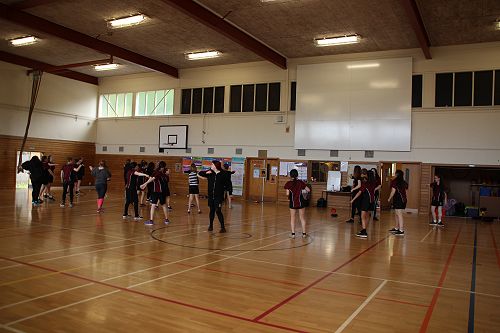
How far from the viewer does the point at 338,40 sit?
1883 cm

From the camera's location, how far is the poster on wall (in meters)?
24.2

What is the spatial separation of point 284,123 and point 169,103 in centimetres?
835

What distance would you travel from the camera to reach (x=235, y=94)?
2453cm

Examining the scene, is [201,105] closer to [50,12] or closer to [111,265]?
[50,12]

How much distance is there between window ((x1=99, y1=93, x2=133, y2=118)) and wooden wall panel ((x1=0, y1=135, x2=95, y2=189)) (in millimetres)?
2524

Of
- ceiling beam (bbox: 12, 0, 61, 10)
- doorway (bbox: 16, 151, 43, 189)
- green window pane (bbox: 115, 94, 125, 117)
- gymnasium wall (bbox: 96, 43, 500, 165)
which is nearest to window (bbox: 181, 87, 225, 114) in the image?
gymnasium wall (bbox: 96, 43, 500, 165)

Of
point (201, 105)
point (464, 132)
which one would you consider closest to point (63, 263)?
point (464, 132)

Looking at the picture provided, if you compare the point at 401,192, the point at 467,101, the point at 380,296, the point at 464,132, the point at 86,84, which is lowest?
the point at 380,296

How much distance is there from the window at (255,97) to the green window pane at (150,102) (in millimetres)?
6108

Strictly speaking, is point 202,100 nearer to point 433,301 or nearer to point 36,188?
point 36,188

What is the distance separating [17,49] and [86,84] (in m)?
6.13

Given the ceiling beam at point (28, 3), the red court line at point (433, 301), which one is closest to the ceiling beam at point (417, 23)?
the red court line at point (433, 301)

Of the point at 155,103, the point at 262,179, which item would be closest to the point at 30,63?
the point at 155,103

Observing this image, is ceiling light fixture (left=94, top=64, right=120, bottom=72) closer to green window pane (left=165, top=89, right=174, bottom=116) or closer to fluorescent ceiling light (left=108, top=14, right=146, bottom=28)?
green window pane (left=165, top=89, right=174, bottom=116)
